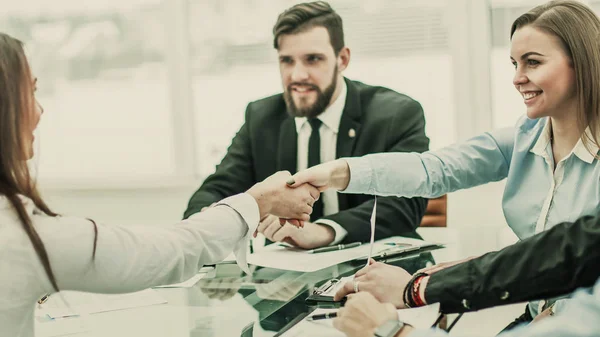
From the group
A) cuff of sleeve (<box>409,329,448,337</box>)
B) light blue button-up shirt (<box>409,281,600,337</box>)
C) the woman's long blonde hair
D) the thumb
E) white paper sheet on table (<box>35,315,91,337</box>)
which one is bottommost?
white paper sheet on table (<box>35,315,91,337</box>)

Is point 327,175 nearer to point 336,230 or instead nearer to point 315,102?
point 336,230

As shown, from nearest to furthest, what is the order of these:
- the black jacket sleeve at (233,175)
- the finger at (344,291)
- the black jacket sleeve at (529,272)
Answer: the black jacket sleeve at (529,272)
the finger at (344,291)
the black jacket sleeve at (233,175)

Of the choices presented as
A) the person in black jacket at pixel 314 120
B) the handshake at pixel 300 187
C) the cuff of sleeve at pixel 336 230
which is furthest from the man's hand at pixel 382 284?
the person in black jacket at pixel 314 120

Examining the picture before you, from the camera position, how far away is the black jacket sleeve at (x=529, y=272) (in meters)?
1.37

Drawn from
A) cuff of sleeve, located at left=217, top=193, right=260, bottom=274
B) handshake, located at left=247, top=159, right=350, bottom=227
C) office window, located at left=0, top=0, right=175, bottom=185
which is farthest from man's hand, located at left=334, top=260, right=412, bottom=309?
office window, located at left=0, top=0, right=175, bottom=185

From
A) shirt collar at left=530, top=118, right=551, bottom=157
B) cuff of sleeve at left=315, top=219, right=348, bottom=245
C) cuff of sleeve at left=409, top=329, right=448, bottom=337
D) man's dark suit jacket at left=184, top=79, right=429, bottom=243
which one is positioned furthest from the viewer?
man's dark suit jacket at left=184, top=79, right=429, bottom=243

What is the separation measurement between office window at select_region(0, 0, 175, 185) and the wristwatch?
11.1ft

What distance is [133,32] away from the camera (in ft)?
14.6

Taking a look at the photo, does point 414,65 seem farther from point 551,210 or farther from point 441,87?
point 551,210

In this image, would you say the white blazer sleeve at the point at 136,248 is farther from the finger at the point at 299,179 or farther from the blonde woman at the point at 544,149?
the finger at the point at 299,179

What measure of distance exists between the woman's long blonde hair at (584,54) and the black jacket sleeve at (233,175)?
148 centimetres

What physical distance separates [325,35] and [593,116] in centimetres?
147

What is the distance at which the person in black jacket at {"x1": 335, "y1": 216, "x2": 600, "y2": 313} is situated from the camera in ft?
4.49

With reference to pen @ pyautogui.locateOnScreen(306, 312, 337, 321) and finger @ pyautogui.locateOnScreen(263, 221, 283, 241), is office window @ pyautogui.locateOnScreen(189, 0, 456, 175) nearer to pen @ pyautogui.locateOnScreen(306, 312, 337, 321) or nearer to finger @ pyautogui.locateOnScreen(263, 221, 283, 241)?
finger @ pyautogui.locateOnScreen(263, 221, 283, 241)
